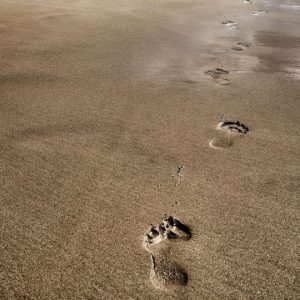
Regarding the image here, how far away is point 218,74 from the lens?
415 centimetres

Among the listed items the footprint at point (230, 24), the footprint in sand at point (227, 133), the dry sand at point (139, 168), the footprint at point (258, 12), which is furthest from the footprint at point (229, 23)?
the footprint in sand at point (227, 133)

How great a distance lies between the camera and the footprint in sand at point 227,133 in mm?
2681

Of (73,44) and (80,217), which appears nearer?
(80,217)

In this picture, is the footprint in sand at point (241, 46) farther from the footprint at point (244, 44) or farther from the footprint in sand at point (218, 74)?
the footprint in sand at point (218, 74)

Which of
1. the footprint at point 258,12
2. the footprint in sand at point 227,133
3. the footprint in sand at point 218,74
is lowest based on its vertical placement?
the footprint in sand at point 227,133

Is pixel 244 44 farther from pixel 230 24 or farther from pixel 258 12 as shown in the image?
pixel 258 12

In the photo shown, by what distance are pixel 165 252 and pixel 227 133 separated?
4.52 feet

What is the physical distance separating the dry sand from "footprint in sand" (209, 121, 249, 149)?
0.12ft

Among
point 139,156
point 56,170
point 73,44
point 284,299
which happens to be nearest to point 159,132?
point 139,156

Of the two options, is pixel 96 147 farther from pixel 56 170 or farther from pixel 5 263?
pixel 5 263

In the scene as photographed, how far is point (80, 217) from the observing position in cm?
192

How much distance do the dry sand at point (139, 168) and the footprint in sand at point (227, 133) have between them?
35 millimetres

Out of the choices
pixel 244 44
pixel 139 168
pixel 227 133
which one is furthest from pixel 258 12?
pixel 139 168

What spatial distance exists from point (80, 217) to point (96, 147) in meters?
0.74
